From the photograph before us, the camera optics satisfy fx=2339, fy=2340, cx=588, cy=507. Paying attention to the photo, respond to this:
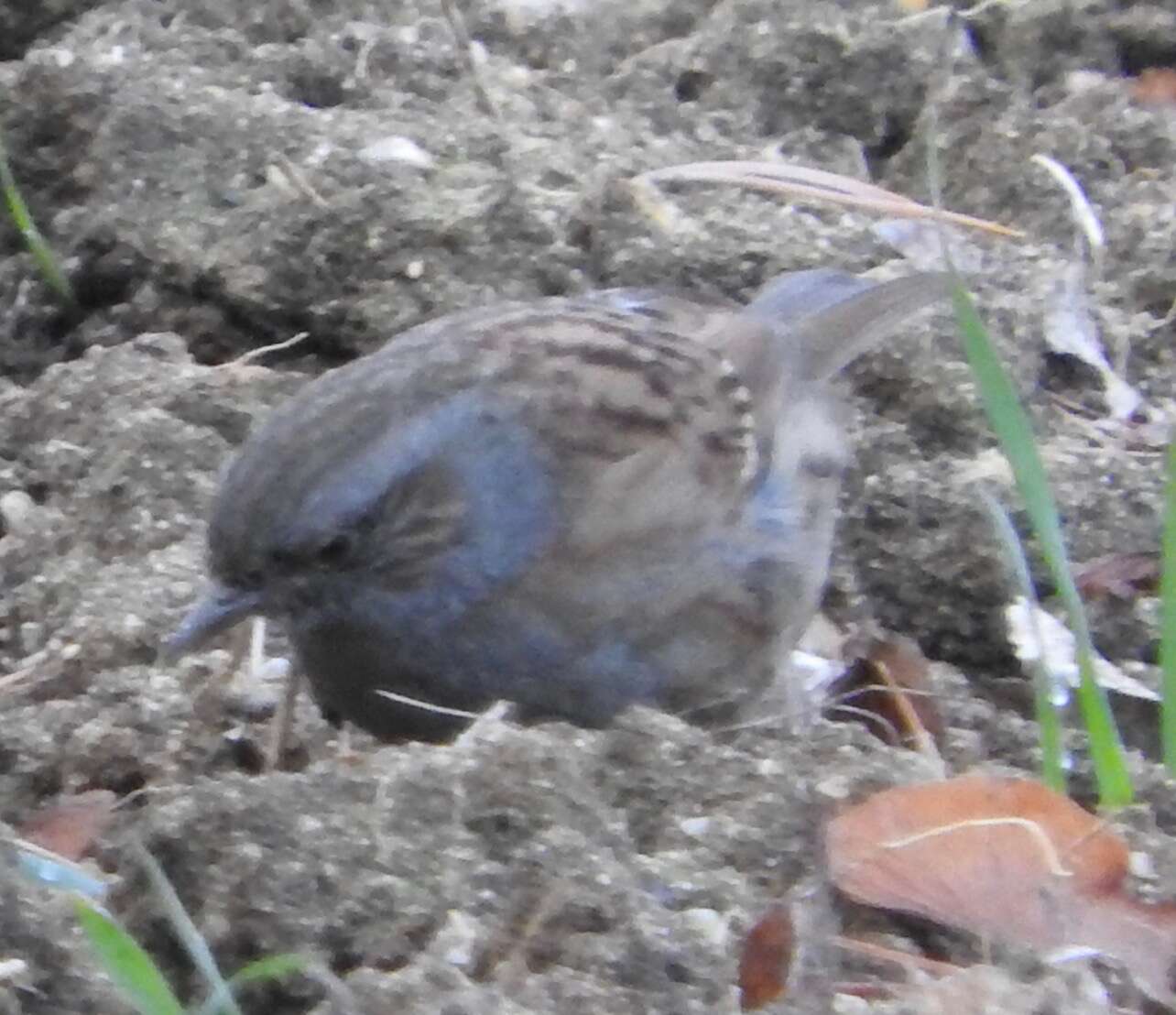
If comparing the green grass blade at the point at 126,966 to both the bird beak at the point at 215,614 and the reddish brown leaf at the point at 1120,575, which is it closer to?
the bird beak at the point at 215,614

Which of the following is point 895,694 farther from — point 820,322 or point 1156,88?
point 1156,88

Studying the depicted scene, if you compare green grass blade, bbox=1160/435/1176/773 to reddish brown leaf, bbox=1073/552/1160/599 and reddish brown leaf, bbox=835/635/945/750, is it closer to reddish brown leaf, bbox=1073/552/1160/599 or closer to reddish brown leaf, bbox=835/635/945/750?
reddish brown leaf, bbox=835/635/945/750

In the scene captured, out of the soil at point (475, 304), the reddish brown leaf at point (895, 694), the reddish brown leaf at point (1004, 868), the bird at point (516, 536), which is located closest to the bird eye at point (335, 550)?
the bird at point (516, 536)

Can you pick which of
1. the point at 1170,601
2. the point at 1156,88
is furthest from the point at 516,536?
the point at 1156,88

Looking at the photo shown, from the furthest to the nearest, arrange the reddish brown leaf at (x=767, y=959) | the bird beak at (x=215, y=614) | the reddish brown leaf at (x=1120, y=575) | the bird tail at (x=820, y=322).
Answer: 1. the bird tail at (x=820, y=322)
2. the reddish brown leaf at (x=1120, y=575)
3. the bird beak at (x=215, y=614)
4. the reddish brown leaf at (x=767, y=959)

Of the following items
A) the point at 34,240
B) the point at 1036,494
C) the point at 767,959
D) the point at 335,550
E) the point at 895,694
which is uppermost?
the point at 1036,494

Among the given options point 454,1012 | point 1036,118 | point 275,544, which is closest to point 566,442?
point 275,544
